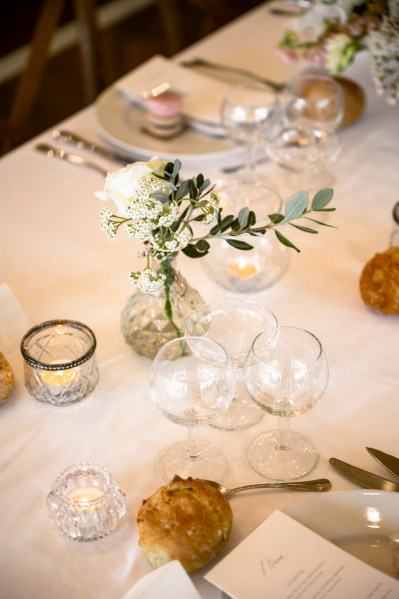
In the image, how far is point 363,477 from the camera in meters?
1.08

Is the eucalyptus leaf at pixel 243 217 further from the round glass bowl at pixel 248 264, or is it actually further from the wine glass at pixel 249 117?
the wine glass at pixel 249 117

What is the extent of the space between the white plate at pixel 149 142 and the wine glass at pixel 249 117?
58mm

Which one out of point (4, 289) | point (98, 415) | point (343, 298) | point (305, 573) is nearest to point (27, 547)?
point (98, 415)

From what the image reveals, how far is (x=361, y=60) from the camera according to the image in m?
2.22

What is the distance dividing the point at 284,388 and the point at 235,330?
0.54 feet

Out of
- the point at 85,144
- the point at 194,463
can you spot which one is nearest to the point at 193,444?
the point at 194,463

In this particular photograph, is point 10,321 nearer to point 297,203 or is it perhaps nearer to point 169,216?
point 169,216

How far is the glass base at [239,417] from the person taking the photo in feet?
3.90

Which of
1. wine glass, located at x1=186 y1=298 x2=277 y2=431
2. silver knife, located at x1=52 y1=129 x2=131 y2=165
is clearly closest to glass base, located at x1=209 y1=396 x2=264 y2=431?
wine glass, located at x1=186 y1=298 x2=277 y2=431

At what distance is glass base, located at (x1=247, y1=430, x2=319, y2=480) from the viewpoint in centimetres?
111

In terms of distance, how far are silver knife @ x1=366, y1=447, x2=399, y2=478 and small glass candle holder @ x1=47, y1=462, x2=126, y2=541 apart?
356 millimetres

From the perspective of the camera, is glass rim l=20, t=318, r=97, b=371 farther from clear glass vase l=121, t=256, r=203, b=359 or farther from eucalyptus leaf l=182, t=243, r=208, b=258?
eucalyptus leaf l=182, t=243, r=208, b=258

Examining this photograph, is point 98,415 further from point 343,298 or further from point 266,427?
point 343,298

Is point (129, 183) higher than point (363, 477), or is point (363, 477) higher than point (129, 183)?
point (129, 183)
